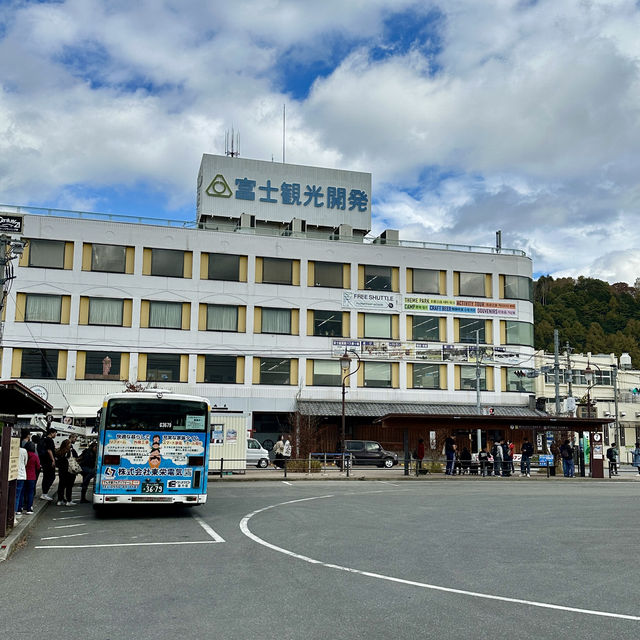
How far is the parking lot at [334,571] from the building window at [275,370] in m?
29.9

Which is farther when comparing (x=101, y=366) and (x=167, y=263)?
(x=167, y=263)

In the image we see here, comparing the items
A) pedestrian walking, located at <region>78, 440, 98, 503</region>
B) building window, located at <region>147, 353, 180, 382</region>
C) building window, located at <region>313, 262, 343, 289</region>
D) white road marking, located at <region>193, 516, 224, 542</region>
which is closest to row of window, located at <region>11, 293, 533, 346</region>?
building window, located at <region>147, 353, 180, 382</region>

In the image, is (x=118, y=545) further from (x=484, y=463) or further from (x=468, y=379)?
(x=468, y=379)

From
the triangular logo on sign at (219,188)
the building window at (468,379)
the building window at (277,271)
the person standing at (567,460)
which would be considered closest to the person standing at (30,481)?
the person standing at (567,460)

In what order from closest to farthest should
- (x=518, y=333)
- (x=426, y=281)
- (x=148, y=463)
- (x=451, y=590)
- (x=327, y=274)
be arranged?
1. (x=451, y=590)
2. (x=148, y=463)
3. (x=327, y=274)
4. (x=426, y=281)
5. (x=518, y=333)

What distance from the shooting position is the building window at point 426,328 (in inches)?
2063

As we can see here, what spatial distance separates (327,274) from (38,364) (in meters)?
19.7

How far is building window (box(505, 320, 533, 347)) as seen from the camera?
54.2 m

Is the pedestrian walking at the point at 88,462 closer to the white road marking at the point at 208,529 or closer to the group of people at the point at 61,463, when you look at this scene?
the group of people at the point at 61,463

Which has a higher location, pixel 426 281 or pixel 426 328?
pixel 426 281

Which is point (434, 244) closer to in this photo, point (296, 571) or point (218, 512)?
point (218, 512)

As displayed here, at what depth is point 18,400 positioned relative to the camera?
45.8ft

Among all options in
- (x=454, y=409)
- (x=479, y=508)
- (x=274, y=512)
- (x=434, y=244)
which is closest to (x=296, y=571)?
(x=274, y=512)

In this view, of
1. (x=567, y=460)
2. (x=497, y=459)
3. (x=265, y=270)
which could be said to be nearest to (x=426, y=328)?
(x=265, y=270)
